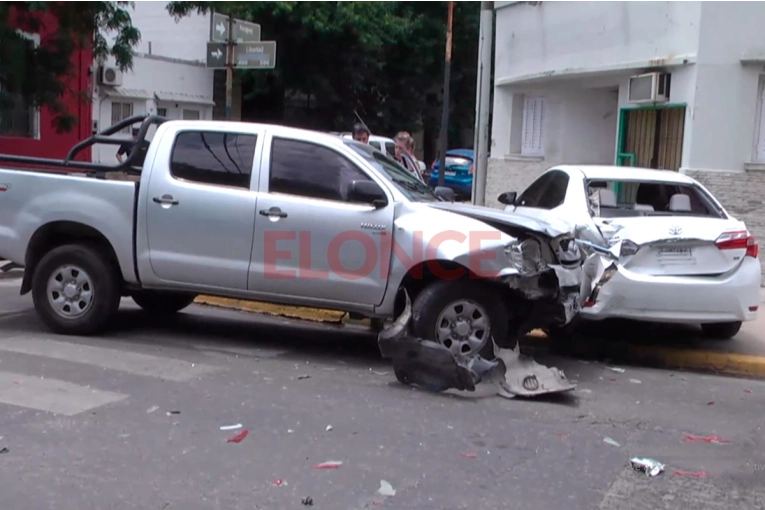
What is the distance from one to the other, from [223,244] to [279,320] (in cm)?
209

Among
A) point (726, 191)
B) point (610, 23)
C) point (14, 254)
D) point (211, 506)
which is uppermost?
point (610, 23)

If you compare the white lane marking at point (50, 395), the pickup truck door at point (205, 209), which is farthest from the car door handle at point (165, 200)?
the white lane marking at point (50, 395)

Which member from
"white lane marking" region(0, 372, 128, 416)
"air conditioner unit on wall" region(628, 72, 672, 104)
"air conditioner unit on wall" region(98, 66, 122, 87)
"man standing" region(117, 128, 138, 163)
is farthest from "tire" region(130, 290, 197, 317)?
"air conditioner unit on wall" region(98, 66, 122, 87)

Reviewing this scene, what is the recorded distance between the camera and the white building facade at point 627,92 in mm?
11789

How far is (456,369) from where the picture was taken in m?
6.59

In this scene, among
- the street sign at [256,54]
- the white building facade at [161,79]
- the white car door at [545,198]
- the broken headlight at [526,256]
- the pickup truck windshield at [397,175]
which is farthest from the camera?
the white building facade at [161,79]

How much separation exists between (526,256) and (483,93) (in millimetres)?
6974

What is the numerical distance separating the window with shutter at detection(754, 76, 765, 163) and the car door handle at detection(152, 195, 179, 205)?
781 centimetres

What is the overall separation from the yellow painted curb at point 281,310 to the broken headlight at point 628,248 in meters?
2.85

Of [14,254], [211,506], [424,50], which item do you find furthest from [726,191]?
[424,50]

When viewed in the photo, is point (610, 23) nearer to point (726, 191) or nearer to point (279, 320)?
point (726, 191)

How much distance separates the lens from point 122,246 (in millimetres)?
7727

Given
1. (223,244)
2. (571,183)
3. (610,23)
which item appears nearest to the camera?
(223,244)

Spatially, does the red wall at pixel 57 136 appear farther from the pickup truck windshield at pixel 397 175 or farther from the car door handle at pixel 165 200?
the pickup truck windshield at pixel 397 175
